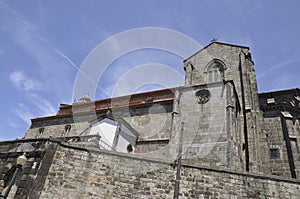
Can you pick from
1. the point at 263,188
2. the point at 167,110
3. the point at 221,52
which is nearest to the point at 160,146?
the point at 167,110

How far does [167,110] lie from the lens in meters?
17.5

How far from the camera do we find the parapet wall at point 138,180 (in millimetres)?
7355

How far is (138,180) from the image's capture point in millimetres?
8023

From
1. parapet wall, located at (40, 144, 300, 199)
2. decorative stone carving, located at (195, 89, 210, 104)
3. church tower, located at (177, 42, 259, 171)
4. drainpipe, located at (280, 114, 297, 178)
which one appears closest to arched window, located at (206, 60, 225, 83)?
church tower, located at (177, 42, 259, 171)

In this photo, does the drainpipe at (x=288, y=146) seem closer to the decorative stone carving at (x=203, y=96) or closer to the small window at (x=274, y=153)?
the small window at (x=274, y=153)

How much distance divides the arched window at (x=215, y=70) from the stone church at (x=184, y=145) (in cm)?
8

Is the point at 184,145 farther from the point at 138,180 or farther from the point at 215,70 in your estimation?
the point at 215,70

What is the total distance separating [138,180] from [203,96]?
300 inches

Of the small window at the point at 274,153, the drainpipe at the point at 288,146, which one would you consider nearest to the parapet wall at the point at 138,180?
the drainpipe at the point at 288,146

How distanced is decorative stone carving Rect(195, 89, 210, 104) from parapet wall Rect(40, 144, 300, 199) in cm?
632

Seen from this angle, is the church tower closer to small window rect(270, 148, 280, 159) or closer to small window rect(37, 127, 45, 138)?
small window rect(270, 148, 280, 159)

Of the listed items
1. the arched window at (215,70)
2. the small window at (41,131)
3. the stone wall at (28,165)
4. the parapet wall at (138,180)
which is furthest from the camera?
the small window at (41,131)

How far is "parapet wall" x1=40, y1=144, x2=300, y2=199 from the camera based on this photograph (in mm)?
7355

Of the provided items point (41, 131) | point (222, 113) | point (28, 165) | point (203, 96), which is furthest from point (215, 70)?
point (41, 131)
